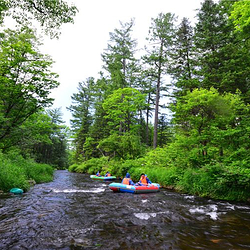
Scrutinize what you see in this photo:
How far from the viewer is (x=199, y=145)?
11.1m

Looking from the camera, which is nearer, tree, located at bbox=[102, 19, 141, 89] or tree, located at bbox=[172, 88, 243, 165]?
tree, located at bbox=[172, 88, 243, 165]

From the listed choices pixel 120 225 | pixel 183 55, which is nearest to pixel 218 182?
pixel 120 225

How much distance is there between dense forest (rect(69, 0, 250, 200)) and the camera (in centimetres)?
976

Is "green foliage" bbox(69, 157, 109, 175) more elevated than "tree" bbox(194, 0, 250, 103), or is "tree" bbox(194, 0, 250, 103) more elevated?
"tree" bbox(194, 0, 250, 103)

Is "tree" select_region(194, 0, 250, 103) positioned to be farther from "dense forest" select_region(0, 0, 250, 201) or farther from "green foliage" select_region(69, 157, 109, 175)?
"green foliage" select_region(69, 157, 109, 175)

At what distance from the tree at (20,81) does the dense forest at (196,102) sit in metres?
9.21

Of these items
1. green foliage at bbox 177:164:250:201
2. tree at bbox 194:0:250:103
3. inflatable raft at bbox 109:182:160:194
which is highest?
tree at bbox 194:0:250:103

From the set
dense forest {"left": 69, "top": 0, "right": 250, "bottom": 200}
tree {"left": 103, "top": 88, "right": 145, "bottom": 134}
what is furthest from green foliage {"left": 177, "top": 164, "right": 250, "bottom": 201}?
tree {"left": 103, "top": 88, "right": 145, "bottom": 134}

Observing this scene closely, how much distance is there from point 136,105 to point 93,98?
18.4 metres

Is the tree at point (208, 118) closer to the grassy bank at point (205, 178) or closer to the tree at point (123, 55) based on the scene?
the grassy bank at point (205, 178)

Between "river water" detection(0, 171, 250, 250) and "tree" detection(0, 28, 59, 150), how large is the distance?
19.5 feet

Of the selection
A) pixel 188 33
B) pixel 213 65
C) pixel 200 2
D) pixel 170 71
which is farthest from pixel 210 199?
pixel 200 2

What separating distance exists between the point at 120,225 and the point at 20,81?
1143cm

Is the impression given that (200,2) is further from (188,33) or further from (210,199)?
(210,199)
